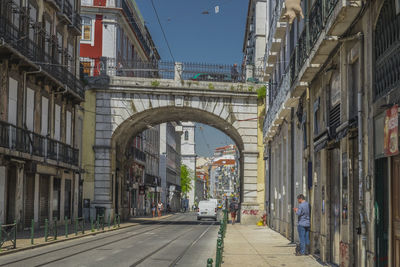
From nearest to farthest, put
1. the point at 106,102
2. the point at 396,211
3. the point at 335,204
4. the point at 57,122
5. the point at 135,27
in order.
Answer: the point at 396,211
the point at 335,204
the point at 57,122
the point at 106,102
the point at 135,27

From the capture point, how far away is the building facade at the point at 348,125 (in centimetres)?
874

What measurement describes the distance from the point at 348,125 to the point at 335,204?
3134mm

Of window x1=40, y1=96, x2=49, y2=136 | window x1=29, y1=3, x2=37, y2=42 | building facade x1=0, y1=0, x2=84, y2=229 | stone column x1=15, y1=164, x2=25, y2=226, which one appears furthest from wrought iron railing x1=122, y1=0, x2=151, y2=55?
stone column x1=15, y1=164, x2=25, y2=226

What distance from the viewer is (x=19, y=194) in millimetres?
25344

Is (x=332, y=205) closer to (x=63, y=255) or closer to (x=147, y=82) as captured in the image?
(x=63, y=255)

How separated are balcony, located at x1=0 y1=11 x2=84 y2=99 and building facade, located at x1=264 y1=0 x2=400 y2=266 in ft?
33.8

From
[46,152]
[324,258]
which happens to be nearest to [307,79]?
[324,258]

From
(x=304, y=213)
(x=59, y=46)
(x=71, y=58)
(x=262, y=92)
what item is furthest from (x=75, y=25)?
(x=304, y=213)

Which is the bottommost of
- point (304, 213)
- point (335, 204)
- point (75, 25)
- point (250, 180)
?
point (304, 213)

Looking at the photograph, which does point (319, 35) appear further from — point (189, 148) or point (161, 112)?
point (189, 148)

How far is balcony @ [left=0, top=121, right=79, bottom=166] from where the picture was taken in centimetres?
2323

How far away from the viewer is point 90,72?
4362 cm

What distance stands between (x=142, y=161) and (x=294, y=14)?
51283mm

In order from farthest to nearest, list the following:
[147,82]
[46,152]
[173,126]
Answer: [173,126], [147,82], [46,152]
